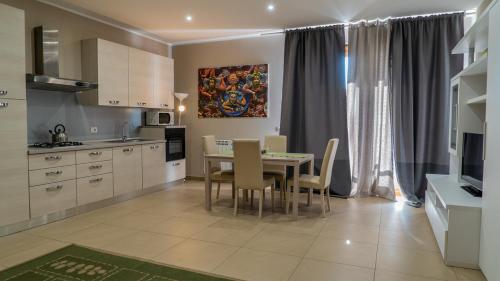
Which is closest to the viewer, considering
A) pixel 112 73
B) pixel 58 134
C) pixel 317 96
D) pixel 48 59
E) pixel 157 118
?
pixel 48 59

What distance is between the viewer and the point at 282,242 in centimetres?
330

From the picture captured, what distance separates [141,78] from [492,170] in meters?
→ 4.80

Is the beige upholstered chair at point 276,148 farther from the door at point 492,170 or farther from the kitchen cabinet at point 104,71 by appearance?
the door at point 492,170

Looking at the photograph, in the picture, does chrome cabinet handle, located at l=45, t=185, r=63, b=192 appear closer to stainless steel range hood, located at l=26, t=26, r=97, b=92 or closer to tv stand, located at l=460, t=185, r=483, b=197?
stainless steel range hood, located at l=26, t=26, r=97, b=92

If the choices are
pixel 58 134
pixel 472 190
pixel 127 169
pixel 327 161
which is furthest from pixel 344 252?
pixel 58 134

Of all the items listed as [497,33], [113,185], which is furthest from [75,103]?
[497,33]

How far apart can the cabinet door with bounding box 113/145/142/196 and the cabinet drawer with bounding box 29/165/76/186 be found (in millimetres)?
700

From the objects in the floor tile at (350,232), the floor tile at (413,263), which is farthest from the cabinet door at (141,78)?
the floor tile at (413,263)

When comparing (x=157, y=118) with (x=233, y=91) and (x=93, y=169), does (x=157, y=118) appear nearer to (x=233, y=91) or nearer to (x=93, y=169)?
(x=233, y=91)

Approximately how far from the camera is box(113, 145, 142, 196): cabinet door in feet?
15.6

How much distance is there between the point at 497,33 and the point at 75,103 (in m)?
4.85

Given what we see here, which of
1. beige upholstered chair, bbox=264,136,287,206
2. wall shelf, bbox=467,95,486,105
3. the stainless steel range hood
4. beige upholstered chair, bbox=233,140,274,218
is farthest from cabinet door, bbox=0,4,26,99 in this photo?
wall shelf, bbox=467,95,486,105

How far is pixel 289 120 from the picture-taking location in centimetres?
554

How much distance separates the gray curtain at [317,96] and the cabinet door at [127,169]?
236 cm
